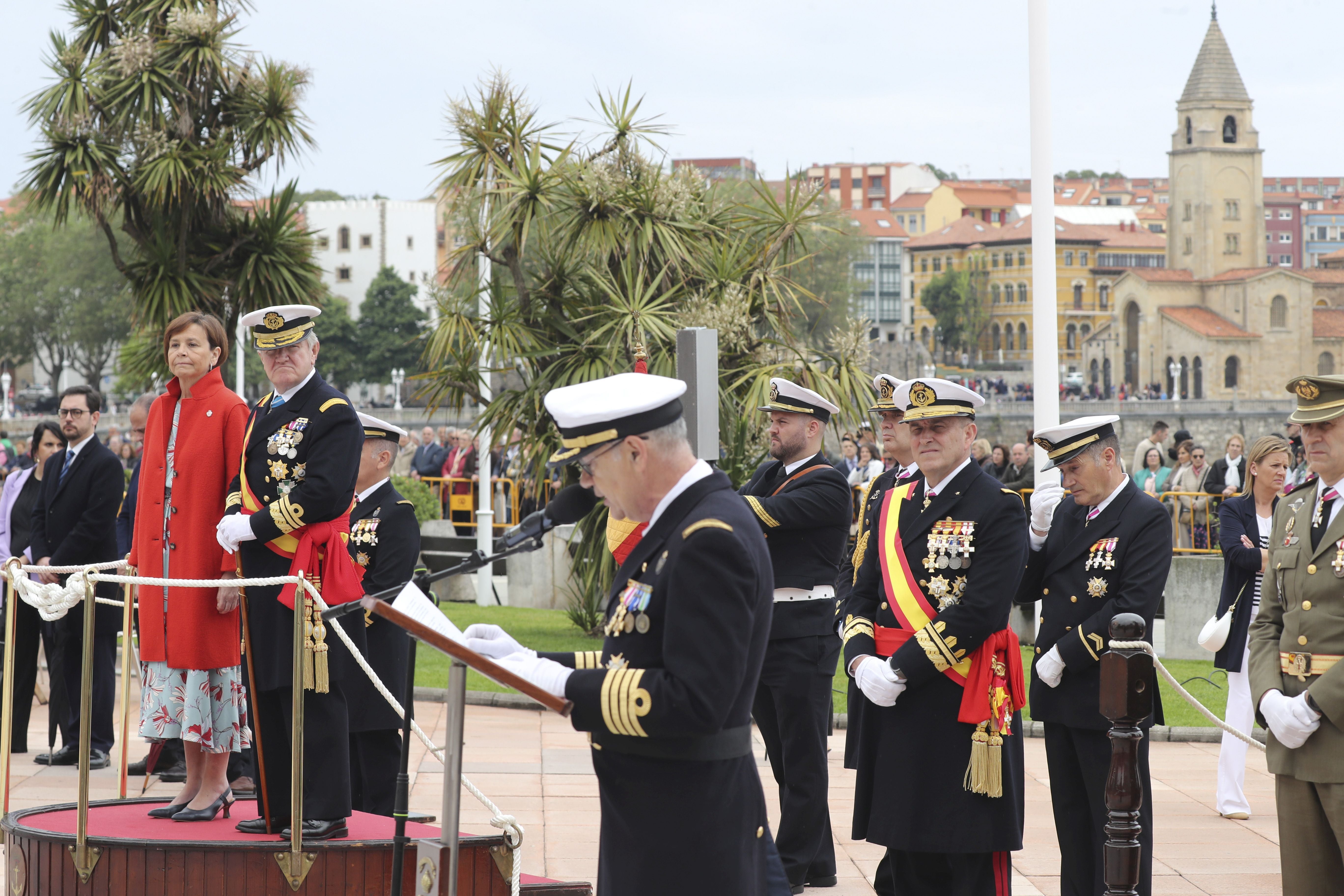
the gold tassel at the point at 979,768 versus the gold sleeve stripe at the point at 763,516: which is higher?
the gold sleeve stripe at the point at 763,516

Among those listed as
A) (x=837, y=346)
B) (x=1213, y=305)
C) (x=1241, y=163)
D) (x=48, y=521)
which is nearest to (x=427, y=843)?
(x=48, y=521)

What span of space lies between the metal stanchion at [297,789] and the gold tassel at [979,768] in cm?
222

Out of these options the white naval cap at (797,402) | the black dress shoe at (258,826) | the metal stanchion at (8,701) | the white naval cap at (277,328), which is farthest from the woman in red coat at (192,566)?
the white naval cap at (797,402)

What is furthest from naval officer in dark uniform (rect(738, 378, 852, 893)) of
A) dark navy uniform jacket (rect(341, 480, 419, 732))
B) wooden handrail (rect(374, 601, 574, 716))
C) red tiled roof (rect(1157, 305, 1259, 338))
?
red tiled roof (rect(1157, 305, 1259, 338))

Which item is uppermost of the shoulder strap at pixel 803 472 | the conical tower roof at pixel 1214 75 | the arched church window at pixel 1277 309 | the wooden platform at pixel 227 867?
the conical tower roof at pixel 1214 75

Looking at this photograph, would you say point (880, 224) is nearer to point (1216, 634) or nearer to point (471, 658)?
point (1216, 634)

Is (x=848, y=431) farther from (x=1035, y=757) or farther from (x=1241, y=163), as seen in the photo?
(x=1241, y=163)

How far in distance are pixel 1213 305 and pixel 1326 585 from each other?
120832mm

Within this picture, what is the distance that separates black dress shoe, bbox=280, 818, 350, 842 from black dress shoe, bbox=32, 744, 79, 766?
13.1ft

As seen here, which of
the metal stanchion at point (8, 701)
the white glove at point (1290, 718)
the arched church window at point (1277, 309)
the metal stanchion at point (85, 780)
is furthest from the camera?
the arched church window at point (1277, 309)

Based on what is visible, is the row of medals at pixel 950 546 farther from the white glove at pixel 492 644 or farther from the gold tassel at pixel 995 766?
the white glove at pixel 492 644

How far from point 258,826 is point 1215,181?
131706 millimetres

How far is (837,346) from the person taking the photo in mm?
13008

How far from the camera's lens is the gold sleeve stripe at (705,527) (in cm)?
299
